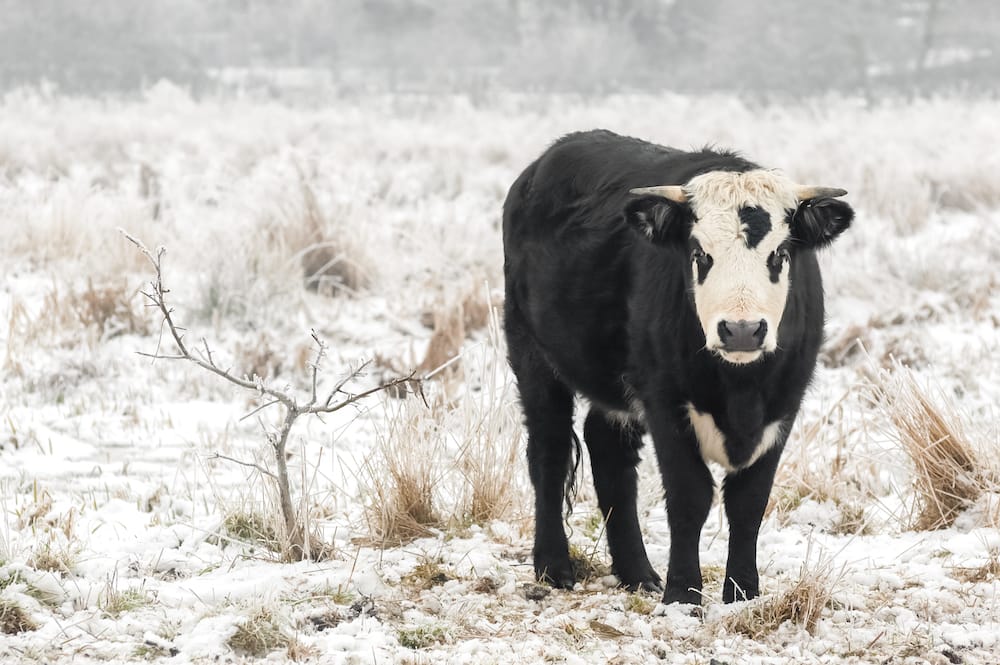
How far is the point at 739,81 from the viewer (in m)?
45.6

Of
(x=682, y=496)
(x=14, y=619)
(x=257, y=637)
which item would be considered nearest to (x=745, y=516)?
(x=682, y=496)

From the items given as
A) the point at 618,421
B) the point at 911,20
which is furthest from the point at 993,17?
the point at 618,421

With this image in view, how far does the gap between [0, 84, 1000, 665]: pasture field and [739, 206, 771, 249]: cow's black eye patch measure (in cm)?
108

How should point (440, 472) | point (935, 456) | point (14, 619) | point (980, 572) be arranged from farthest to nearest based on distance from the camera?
point (440, 472), point (935, 456), point (980, 572), point (14, 619)

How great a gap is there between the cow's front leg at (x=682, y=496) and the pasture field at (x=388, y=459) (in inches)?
4.5

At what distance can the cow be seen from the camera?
149 inches

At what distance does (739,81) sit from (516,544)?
42.8m

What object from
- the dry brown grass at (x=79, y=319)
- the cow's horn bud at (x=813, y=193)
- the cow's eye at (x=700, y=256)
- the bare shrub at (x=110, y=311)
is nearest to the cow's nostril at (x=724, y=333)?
the cow's eye at (x=700, y=256)

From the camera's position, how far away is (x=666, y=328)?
399 centimetres

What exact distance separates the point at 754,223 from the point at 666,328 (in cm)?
46

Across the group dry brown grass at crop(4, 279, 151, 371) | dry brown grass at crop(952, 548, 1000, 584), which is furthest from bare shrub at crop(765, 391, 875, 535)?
dry brown grass at crop(4, 279, 151, 371)

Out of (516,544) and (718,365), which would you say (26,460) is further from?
(718,365)

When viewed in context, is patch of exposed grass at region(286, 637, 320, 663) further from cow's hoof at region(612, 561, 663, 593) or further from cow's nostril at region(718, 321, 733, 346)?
cow's nostril at region(718, 321, 733, 346)

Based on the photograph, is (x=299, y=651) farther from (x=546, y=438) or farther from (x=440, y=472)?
(x=440, y=472)
